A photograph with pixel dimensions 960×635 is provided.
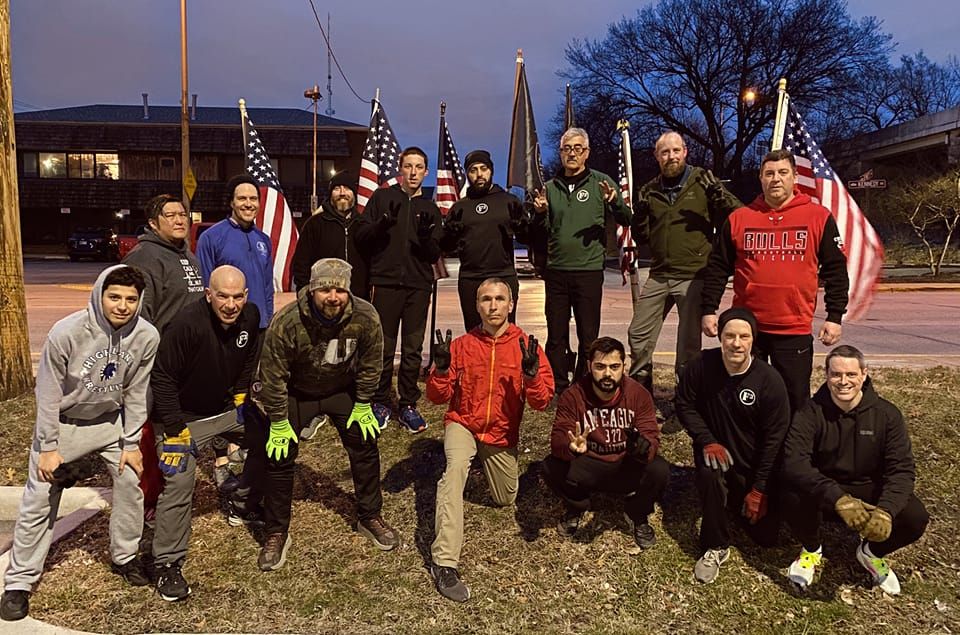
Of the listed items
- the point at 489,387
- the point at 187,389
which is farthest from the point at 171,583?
the point at 489,387

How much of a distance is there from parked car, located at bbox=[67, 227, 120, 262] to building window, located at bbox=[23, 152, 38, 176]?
11530 millimetres

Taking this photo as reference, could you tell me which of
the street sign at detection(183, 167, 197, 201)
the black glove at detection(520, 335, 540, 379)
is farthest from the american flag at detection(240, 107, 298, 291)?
the street sign at detection(183, 167, 197, 201)

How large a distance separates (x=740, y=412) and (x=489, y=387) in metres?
1.54

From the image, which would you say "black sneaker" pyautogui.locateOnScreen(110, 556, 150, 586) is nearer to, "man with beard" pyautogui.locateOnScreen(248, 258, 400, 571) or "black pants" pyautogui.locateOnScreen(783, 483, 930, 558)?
"man with beard" pyautogui.locateOnScreen(248, 258, 400, 571)

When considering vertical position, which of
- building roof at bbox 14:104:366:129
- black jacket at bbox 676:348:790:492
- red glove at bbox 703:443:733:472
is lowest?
red glove at bbox 703:443:733:472

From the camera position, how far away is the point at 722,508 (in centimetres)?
407

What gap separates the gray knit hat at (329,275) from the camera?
3.85 m

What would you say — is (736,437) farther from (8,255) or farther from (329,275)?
(8,255)

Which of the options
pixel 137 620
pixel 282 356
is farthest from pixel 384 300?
pixel 137 620

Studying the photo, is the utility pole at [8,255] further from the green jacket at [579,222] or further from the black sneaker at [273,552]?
the green jacket at [579,222]

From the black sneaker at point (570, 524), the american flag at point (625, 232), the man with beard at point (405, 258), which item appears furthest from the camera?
the american flag at point (625, 232)

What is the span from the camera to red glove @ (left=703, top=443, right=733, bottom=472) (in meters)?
3.99

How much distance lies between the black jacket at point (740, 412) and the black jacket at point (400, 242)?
2.53 meters

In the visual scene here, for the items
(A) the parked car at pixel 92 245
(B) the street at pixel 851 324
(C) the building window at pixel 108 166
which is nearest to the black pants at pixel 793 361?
(B) the street at pixel 851 324
